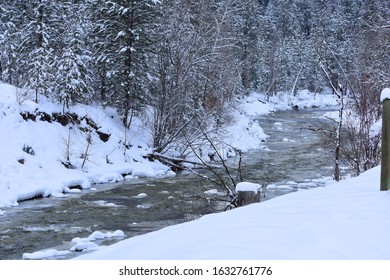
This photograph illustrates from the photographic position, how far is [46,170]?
15617 millimetres

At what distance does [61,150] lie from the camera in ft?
57.3

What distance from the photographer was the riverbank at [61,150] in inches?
567

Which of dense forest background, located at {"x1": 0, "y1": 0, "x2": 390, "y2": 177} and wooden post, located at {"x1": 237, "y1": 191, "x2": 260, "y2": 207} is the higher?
dense forest background, located at {"x1": 0, "y1": 0, "x2": 390, "y2": 177}

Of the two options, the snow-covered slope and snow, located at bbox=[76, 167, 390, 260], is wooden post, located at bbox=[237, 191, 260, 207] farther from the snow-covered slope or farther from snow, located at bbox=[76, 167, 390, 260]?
the snow-covered slope

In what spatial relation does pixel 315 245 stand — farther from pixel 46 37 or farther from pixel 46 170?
pixel 46 37

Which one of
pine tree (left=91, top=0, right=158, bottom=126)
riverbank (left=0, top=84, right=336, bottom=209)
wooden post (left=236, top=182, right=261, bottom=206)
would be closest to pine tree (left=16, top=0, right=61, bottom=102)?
riverbank (left=0, top=84, right=336, bottom=209)

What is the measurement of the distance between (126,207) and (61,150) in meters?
6.23

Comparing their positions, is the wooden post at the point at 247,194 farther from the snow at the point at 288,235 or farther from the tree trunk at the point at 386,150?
the tree trunk at the point at 386,150

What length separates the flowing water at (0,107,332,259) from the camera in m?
9.47

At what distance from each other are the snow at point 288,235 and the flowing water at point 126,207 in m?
4.20

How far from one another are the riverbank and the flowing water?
74 cm

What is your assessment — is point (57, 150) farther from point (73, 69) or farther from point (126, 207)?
point (126, 207)

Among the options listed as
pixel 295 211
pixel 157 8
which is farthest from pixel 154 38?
pixel 295 211
